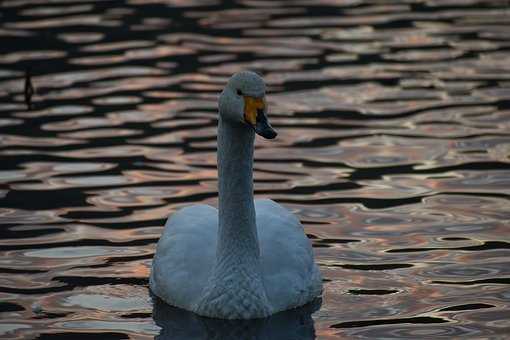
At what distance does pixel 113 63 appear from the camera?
17.8 m

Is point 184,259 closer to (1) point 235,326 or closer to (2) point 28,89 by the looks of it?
(1) point 235,326

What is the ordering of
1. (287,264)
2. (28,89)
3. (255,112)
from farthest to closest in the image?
(28,89) < (287,264) < (255,112)

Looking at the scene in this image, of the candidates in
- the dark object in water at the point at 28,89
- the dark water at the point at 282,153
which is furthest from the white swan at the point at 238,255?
the dark object in water at the point at 28,89

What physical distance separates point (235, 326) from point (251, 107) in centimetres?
153

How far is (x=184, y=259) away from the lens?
1006 centimetres

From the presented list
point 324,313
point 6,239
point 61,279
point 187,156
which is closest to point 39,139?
point 187,156

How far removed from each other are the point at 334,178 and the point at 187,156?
164 cm

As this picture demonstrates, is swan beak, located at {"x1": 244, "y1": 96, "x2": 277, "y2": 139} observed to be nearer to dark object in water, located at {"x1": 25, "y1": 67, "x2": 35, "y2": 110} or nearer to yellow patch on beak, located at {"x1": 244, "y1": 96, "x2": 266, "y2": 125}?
yellow patch on beak, located at {"x1": 244, "y1": 96, "x2": 266, "y2": 125}

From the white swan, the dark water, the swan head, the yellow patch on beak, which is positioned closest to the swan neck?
the white swan

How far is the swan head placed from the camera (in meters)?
9.33

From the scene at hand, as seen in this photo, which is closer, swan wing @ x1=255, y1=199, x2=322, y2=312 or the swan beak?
the swan beak

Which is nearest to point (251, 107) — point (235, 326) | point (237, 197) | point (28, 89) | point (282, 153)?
point (237, 197)

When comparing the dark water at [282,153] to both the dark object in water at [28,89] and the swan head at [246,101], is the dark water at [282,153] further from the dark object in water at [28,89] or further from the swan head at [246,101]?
the swan head at [246,101]

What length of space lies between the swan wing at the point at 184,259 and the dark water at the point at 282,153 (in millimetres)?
158
